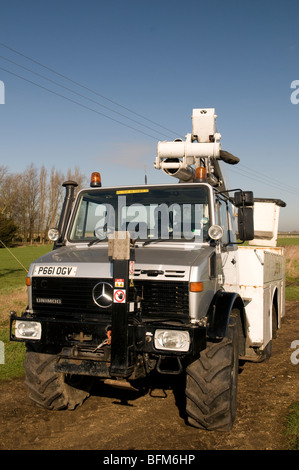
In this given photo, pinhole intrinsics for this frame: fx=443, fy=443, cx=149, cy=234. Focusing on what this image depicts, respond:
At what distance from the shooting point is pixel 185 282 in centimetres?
434

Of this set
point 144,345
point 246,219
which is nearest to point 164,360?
point 144,345

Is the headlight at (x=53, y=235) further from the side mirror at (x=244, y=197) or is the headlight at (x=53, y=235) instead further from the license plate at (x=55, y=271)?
the side mirror at (x=244, y=197)

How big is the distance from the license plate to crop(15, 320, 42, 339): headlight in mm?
537

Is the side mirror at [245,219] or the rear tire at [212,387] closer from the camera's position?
the rear tire at [212,387]

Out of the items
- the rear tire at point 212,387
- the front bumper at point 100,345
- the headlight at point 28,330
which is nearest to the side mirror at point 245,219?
the rear tire at point 212,387

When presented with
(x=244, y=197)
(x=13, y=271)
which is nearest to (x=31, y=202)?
(x=13, y=271)

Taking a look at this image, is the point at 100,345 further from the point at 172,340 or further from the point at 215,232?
the point at 215,232

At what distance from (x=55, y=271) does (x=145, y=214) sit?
1.44m

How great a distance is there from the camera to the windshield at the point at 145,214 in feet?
17.7

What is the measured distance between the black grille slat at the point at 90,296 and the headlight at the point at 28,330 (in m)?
0.20

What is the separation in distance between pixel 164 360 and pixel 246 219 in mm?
2056

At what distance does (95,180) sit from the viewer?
6105 millimetres
